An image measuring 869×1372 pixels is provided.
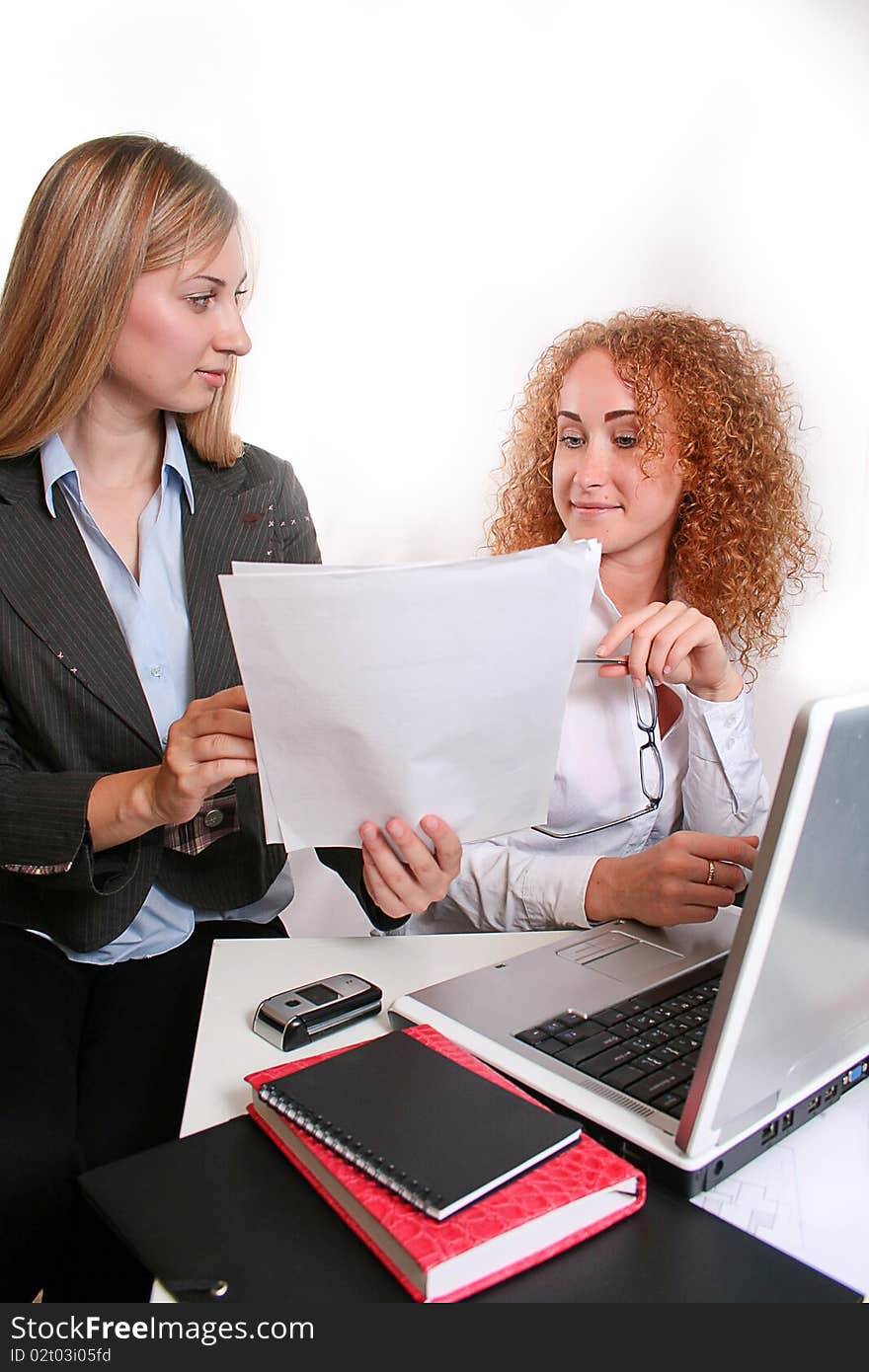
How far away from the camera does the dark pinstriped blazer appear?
A: 1.40m

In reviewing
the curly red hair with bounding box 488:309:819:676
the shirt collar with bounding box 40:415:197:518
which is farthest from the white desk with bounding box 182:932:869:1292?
the curly red hair with bounding box 488:309:819:676

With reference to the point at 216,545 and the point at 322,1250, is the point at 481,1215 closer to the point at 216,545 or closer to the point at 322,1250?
the point at 322,1250

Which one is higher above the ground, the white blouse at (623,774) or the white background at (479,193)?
the white background at (479,193)

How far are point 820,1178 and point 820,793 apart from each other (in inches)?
12.1

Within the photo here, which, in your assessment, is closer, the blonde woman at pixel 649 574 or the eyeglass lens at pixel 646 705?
the blonde woman at pixel 649 574

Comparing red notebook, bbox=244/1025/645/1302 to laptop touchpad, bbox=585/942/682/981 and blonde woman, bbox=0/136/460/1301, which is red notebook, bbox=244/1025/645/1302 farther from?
blonde woman, bbox=0/136/460/1301

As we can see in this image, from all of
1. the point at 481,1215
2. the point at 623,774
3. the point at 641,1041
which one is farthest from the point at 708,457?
the point at 481,1215

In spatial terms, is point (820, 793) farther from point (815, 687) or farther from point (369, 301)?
point (369, 301)

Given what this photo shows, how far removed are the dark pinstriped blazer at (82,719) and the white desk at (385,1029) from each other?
0.18 meters

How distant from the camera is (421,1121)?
0.73 metres

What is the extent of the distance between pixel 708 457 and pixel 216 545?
0.77 meters

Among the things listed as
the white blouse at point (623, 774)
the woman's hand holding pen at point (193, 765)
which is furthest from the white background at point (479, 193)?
the woman's hand holding pen at point (193, 765)

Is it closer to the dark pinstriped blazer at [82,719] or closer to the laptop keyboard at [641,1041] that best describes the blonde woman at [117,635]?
the dark pinstriped blazer at [82,719]

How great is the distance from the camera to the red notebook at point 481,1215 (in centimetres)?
62
